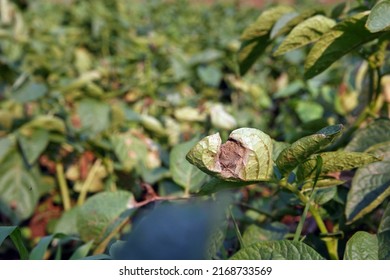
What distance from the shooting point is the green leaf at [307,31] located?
0.85 m

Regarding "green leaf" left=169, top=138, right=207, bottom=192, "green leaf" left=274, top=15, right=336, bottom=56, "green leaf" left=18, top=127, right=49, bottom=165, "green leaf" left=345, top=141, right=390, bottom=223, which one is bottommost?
"green leaf" left=18, top=127, right=49, bottom=165

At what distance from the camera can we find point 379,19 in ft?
2.27

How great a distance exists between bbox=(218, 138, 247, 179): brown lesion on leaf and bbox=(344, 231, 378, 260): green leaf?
6.2 inches

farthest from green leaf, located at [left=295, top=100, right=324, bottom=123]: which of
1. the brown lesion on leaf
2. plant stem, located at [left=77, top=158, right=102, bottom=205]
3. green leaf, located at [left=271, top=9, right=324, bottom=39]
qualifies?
the brown lesion on leaf

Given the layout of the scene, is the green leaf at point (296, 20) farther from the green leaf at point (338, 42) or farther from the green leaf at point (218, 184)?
the green leaf at point (218, 184)

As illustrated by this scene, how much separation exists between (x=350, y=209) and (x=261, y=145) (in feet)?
Result: 0.75

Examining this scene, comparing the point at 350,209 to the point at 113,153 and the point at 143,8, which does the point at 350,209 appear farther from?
the point at 143,8

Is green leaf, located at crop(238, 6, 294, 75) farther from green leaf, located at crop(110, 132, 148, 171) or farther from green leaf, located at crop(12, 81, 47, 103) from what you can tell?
green leaf, located at crop(12, 81, 47, 103)

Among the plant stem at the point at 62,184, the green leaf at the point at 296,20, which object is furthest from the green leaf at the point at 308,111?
the green leaf at the point at 296,20

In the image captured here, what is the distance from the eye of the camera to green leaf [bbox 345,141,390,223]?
78 centimetres

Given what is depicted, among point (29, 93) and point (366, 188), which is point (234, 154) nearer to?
point (366, 188)

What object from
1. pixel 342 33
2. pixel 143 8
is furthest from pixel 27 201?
pixel 143 8

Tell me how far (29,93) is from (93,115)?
0.59 ft

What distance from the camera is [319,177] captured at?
0.71m
